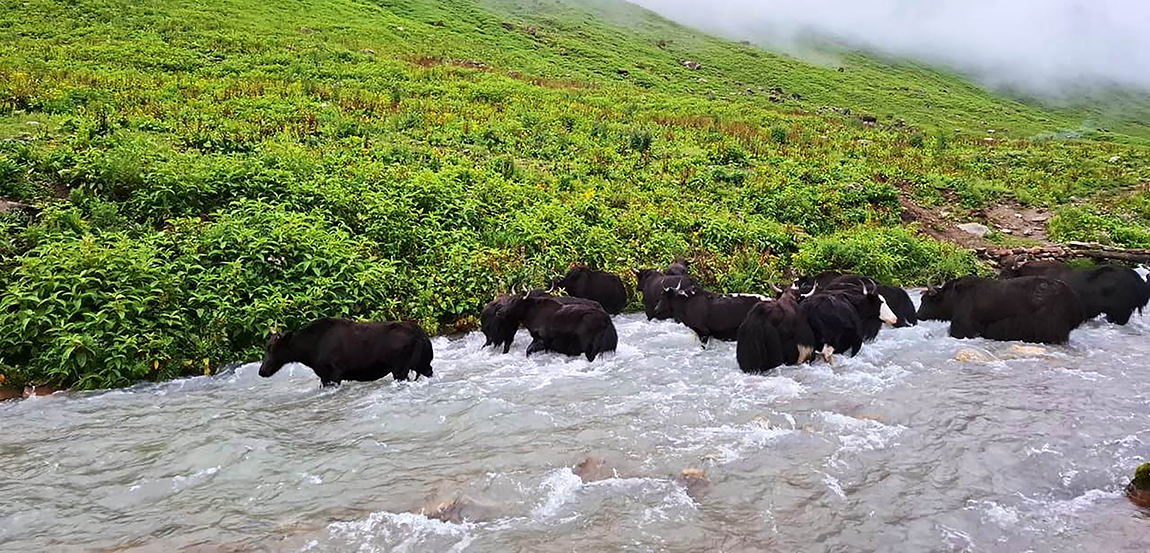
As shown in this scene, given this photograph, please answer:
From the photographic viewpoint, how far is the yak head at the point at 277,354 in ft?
31.2

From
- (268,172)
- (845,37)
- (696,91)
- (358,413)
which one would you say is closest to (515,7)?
(696,91)

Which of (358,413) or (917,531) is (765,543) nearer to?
(917,531)

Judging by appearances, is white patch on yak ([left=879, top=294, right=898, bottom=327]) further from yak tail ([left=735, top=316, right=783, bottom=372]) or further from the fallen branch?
the fallen branch

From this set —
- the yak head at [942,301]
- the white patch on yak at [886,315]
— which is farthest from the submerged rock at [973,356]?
the yak head at [942,301]

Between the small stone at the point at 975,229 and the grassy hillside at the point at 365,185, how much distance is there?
967mm

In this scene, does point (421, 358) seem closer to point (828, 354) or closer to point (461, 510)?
point (461, 510)

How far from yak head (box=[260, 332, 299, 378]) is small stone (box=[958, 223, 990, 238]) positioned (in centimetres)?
1626

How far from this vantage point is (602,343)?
1047 cm

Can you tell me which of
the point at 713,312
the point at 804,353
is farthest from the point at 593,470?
the point at 713,312

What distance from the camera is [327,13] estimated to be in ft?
150

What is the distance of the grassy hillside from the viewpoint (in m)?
10.4

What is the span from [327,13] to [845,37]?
245 feet

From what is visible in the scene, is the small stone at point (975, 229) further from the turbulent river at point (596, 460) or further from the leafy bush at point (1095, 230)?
the turbulent river at point (596, 460)

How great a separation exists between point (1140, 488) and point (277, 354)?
8963 millimetres
